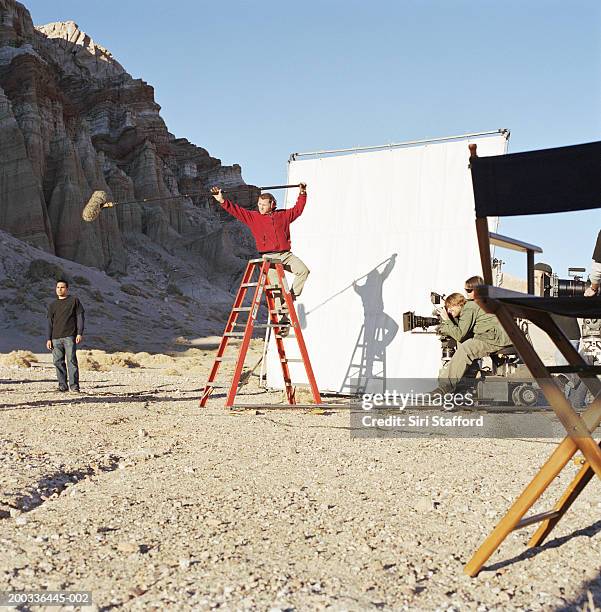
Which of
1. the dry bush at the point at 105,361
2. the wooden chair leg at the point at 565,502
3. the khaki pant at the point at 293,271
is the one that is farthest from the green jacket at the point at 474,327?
the dry bush at the point at 105,361

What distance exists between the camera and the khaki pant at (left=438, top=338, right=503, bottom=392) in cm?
772

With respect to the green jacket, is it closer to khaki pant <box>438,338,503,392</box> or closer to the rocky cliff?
khaki pant <box>438,338,503,392</box>

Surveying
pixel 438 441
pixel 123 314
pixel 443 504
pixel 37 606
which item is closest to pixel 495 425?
pixel 438 441

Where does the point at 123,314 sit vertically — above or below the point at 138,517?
above

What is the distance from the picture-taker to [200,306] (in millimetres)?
45281

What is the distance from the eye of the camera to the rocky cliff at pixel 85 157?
44.0 meters

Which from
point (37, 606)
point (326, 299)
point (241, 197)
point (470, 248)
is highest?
point (241, 197)

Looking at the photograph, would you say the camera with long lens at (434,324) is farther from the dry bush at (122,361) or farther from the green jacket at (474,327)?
the dry bush at (122,361)

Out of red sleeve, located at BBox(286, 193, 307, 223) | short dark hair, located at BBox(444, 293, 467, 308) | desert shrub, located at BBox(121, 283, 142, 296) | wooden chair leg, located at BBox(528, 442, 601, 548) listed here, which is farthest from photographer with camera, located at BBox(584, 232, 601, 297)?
desert shrub, located at BBox(121, 283, 142, 296)

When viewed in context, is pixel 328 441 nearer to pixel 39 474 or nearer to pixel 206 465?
pixel 206 465

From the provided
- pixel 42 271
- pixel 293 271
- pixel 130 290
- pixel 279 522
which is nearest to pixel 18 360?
pixel 293 271

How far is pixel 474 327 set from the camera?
26.0 feet

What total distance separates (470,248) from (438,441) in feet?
13.1

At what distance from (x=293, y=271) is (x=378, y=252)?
202 cm
